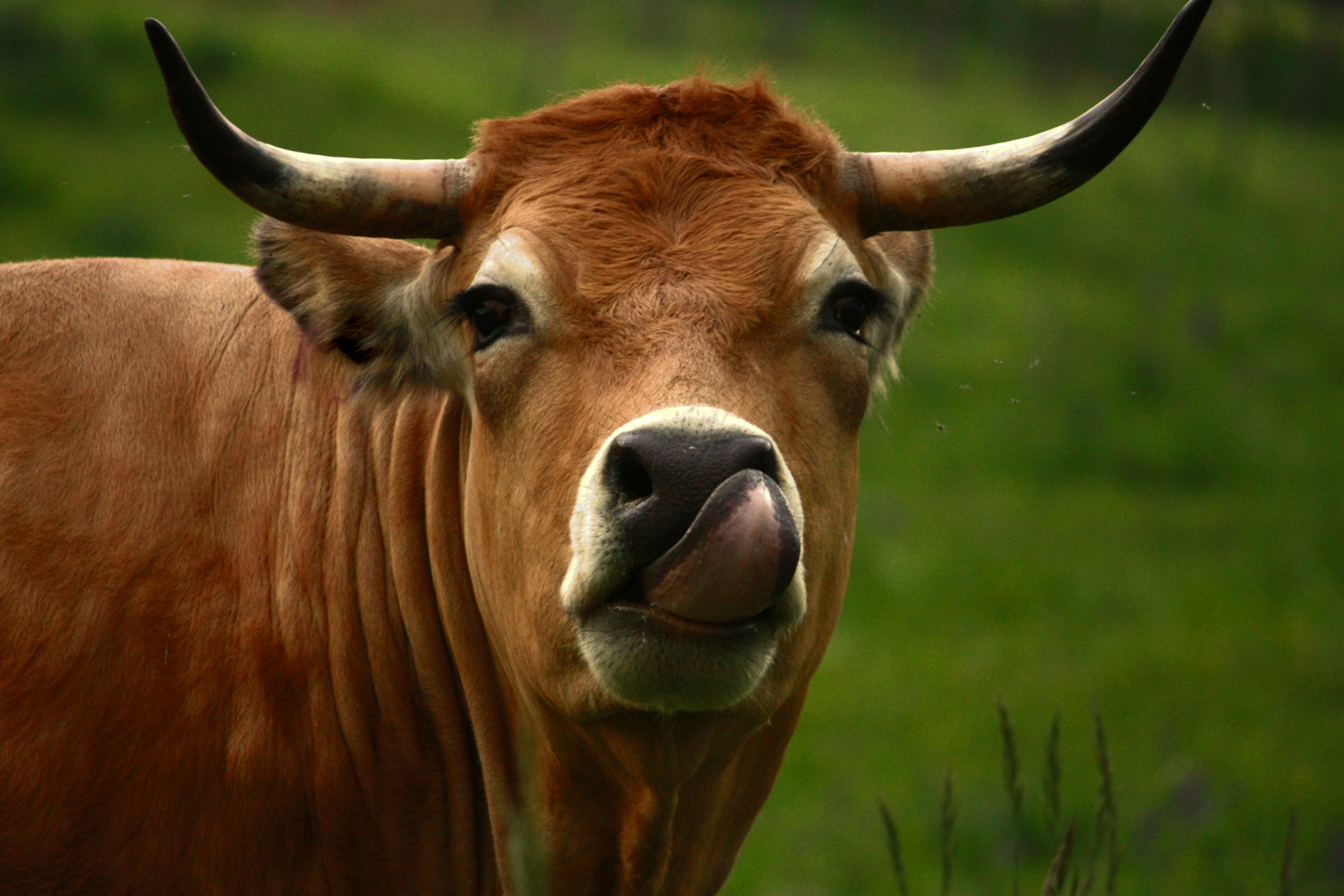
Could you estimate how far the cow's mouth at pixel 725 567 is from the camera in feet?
9.52

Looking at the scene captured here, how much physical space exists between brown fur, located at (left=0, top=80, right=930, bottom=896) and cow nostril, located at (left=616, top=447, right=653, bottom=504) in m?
0.22

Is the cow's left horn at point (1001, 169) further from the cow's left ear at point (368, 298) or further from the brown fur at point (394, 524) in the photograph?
the cow's left ear at point (368, 298)

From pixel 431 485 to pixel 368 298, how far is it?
0.57 m

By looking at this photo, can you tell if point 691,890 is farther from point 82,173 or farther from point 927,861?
point 82,173

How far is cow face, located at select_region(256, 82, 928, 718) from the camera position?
3.01 metres

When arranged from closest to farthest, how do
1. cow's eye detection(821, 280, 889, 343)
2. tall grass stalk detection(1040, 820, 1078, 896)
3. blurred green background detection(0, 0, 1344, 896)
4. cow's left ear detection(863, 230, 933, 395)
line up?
tall grass stalk detection(1040, 820, 1078, 896)
cow's eye detection(821, 280, 889, 343)
cow's left ear detection(863, 230, 933, 395)
blurred green background detection(0, 0, 1344, 896)

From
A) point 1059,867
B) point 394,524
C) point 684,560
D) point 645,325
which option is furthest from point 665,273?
point 1059,867

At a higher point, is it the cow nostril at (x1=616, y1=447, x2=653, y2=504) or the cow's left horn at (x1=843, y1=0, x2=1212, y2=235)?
the cow's left horn at (x1=843, y1=0, x2=1212, y2=235)

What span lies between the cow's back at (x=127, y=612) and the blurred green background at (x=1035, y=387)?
1.19m

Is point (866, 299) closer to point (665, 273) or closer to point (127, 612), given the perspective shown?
point (665, 273)

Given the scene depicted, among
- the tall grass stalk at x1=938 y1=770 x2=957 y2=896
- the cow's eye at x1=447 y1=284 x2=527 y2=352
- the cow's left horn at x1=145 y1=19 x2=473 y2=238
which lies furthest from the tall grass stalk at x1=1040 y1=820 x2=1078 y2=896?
the cow's left horn at x1=145 y1=19 x2=473 y2=238

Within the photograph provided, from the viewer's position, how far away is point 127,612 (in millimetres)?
3771

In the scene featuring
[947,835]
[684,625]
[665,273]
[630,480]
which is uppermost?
[665,273]

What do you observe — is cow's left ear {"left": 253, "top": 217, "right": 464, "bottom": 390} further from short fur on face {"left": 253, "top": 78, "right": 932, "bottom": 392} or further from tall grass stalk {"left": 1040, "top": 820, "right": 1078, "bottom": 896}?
tall grass stalk {"left": 1040, "top": 820, "right": 1078, "bottom": 896}
